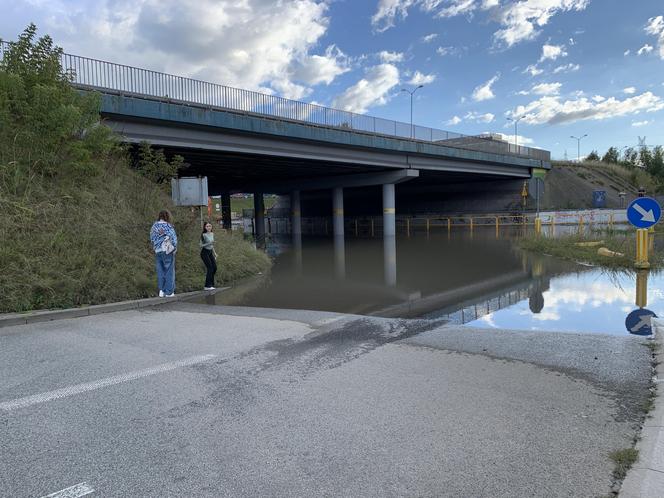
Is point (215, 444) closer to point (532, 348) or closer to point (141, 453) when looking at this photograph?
point (141, 453)

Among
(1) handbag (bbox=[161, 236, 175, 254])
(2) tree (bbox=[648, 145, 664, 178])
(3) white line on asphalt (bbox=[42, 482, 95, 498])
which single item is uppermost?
(2) tree (bbox=[648, 145, 664, 178])

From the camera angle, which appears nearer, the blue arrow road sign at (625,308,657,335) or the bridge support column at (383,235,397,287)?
the blue arrow road sign at (625,308,657,335)

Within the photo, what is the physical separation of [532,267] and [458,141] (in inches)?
1096

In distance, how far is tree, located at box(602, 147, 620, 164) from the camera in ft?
240

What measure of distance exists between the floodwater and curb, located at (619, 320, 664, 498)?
383 centimetres

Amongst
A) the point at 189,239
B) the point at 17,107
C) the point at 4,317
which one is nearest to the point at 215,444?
the point at 4,317

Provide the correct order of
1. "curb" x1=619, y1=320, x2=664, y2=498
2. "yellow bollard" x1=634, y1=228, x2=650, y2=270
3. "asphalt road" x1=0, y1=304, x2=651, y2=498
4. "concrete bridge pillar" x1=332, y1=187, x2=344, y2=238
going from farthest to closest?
"concrete bridge pillar" x1=332, y1=187, x2=344, y2=238 < "yellow bollard" x1=634, y1=228, x2=650, y2=270 < "asphalt road" x1=0, y1=304, x2=651, y2=498 < "curb" x1=619, y1=320, x2=664, y2=498

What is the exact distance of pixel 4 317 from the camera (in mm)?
7609

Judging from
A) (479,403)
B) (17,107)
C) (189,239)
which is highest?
(17,107)

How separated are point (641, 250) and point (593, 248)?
4.80m

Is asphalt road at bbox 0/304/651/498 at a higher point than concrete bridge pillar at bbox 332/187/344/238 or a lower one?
lower

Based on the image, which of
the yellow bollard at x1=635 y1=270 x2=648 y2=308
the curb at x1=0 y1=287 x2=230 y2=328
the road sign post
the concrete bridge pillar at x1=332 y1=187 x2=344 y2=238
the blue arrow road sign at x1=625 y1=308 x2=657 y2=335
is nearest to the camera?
the blue arrow road sign at x1=625 y1=308 x2=657 y2=335

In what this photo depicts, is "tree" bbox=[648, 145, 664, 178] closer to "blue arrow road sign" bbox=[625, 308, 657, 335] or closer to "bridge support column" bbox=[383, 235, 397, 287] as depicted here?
"bridge support column" bbox=[383, 235, 397, 287]

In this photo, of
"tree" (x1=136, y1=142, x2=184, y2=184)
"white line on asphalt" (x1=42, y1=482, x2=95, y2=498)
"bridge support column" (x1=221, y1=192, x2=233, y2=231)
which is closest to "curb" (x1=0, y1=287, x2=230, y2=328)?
"white line on asphalt" (x1=42, y1=482, x2=95, y2=498)
